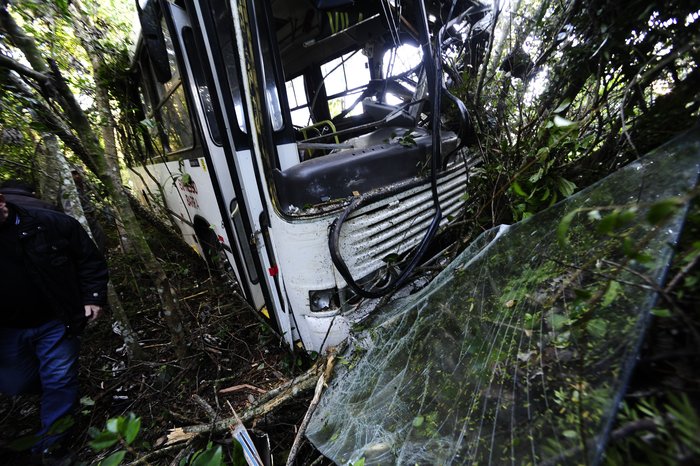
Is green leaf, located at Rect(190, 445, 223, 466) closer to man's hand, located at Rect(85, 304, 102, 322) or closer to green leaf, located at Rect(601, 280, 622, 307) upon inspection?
green leaf, located at Rect(601, 280, 622, 307)

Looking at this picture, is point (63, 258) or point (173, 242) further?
point (173, 242)

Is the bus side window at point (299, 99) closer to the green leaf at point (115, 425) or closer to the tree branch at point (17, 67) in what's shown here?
the tree branch at point (17, 67)

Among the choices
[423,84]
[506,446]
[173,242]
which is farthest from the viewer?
[173,242]

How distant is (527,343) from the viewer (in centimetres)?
91

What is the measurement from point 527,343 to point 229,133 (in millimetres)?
1937

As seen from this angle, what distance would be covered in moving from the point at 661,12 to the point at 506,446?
1458 mm

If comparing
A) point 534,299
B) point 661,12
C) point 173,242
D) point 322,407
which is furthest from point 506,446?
point 173,242

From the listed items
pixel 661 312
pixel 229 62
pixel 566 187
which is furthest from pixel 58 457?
pixel 566 187

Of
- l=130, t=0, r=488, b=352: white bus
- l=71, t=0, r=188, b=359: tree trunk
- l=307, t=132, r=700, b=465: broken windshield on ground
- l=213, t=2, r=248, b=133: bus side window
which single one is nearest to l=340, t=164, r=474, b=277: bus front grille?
l=130, t=0, r=488, b=352: white bus

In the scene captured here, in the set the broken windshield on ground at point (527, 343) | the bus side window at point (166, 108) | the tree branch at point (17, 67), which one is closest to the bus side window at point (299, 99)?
the bus side window at point (166, 108)

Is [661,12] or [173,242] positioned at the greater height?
[661,12]

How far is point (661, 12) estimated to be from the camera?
97 centimetres

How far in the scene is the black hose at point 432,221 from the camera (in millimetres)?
1592

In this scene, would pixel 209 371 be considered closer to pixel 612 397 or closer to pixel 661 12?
pixel 612 397
